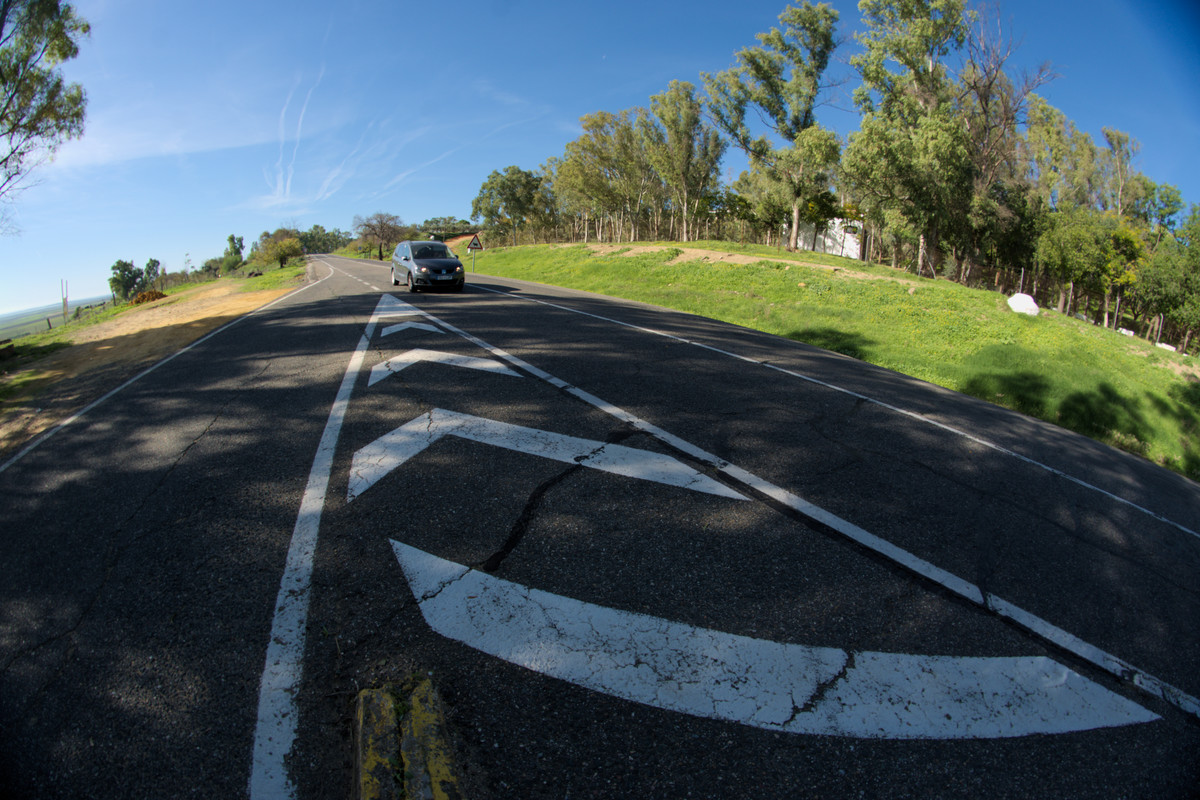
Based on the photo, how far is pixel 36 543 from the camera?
363 centimetres

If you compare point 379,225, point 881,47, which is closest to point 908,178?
point 881,47

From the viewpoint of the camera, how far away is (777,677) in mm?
2420

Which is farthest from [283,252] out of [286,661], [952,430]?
[286,661]

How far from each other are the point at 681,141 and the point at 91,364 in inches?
1631

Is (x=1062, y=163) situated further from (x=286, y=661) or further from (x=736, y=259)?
(x=286, y=661)

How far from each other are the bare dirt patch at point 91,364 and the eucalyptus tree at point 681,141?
1366 inches

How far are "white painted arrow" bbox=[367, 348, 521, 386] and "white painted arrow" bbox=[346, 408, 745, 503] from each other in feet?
5.26

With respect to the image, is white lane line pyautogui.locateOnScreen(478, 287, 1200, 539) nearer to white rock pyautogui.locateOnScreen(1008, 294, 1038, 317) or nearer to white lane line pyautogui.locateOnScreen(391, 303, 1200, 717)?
white lane line pyautogui.locateOnScreen(391, 303, 1200, 717)

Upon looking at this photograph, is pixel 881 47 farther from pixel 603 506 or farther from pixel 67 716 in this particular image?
pixel 67 716

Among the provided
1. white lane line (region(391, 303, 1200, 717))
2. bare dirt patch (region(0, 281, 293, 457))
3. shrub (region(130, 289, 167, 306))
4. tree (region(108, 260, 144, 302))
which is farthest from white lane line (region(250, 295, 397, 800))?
tree (region(108, 260, 144, 302))

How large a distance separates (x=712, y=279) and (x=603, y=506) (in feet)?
61.6

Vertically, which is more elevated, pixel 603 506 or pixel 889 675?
pixel 603 506

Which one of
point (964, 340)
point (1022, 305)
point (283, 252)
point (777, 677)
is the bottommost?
point (777, 677)

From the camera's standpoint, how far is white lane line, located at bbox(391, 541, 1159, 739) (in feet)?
7.43
